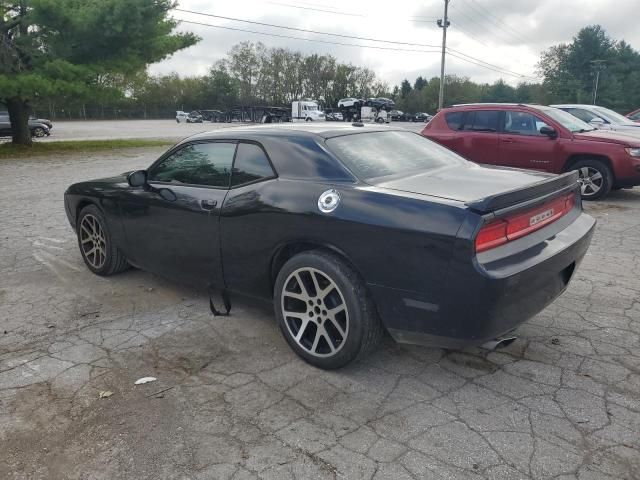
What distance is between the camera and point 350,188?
3.02m

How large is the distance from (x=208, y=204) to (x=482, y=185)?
1.89 meters

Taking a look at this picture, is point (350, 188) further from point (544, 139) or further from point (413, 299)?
Result: point (544, 139)

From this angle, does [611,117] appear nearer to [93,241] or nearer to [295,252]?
[295,252]

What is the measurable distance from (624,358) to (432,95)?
87009mm

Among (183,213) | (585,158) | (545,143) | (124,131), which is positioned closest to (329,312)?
(183,213)

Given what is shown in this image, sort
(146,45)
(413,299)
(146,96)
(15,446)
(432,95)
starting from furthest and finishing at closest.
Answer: (432,95) < (146,96) < (146,45) < (413,299) < (15,446)

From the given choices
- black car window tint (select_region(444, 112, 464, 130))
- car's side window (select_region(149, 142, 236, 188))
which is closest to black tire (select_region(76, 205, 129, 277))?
car's side window (select_region(149, 142, 236, 188))

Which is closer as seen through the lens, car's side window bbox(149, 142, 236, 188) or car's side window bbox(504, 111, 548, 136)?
car's side window bbox(149, 142, 236, 188)

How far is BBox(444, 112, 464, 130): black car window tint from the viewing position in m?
9.84

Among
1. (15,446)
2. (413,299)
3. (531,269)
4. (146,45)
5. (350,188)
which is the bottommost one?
(15,446)

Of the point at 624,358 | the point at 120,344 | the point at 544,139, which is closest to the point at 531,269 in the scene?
the point at 624,358

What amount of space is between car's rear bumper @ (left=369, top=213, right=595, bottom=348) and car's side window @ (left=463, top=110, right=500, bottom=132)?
6.95m

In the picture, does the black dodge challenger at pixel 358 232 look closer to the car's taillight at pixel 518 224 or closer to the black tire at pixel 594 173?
the car's taillight at pixel 518 224

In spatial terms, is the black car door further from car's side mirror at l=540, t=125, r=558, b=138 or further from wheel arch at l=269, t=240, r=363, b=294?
car's side mirror at l=540, t=125, r=558, b=138
